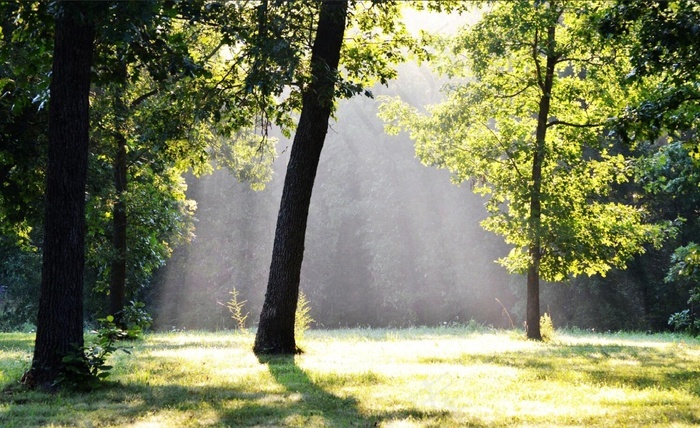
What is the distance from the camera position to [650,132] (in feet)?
34.4

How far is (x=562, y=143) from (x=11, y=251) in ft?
98.2

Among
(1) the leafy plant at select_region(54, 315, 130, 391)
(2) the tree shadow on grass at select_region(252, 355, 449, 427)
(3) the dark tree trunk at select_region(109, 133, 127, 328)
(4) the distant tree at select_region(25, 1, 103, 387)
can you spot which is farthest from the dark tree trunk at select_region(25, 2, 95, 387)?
(3) the dark tree trunk at select_region(109, 133, 127, 328)

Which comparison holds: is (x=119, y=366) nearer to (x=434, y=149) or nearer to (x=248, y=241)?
(x=434, y=149)

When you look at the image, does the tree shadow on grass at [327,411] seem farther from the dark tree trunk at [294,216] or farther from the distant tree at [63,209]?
the dark tree trunk at [294,216]

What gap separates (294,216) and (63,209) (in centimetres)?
493

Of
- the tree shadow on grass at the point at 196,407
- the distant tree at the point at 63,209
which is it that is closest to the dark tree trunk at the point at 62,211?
the distant tree at the point at 63,209

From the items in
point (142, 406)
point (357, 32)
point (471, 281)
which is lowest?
point (142, 406)

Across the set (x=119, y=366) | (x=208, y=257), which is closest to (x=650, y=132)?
(x=119, y=366)

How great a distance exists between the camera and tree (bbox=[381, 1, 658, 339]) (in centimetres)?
1973

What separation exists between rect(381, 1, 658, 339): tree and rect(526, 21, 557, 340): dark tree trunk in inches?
1.1

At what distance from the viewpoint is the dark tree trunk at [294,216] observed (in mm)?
13781

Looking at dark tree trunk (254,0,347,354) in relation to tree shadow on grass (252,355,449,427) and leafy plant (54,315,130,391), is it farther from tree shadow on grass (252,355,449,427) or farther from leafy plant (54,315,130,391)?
leafy plant (54,315,130,391)

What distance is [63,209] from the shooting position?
960 centimetres

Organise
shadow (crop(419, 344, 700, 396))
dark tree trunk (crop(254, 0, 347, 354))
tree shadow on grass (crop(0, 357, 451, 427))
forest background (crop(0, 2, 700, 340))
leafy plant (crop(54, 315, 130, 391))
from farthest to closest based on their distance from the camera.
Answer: forest background (crop(0, 2, 700, 340)) < dark tree trunk (crop(254, 0, 347, 354)) < shadow (crop(419, 344, 700, 396)) < leafy plant (crop(54, 315, 130, 391)) < tree shadow on grass (crop(0, 357, 451, 427))
